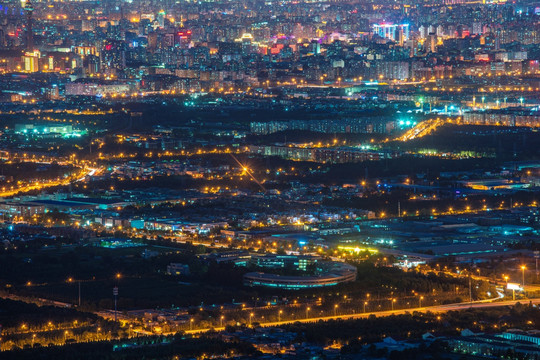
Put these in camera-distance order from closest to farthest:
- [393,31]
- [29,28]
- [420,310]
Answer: [420,310] < [29,28] < [393,31]

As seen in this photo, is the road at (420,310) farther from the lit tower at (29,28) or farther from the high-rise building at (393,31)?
the high-rise building at (393,31)

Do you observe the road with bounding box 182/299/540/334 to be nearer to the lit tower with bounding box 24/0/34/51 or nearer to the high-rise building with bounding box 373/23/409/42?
the lit tower with bounding box 24/0/34/51

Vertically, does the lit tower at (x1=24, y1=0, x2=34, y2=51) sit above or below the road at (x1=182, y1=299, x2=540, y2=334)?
below

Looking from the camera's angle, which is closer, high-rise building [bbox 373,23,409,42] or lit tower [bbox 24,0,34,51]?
lit tower [bbox 24,0,34,51]

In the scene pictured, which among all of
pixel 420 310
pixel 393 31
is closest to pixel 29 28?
pixel 393 31

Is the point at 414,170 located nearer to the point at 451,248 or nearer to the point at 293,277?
the point at 451,248

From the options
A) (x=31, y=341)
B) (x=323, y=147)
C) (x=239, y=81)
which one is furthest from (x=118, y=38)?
(x=31, y=341)

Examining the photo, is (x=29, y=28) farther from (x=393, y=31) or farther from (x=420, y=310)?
(x=420, y=310)

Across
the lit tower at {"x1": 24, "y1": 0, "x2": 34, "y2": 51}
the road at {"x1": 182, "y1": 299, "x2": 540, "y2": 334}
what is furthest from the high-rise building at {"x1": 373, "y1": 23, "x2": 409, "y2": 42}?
the road at {"x1": 182, "y1": 299, "x2": 540, "y2": 334}

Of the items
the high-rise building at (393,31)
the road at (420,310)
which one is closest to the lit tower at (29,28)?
the high-rise building at (393,31)

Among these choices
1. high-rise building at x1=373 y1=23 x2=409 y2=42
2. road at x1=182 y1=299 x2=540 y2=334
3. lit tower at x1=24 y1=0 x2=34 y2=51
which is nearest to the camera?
road at x1=182 y1=299 x2=540 y2=334

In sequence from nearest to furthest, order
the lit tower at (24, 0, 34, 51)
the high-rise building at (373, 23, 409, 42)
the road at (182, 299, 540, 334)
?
the road at (182, 299, 540, 334)
the lit tower at (24, 0, 34, 51)
the high-rise building at (373, 23, 409, 42)
